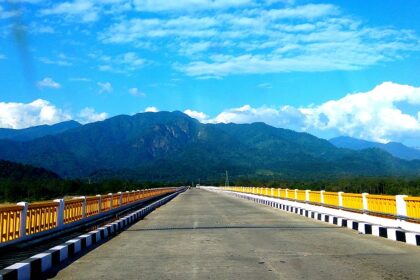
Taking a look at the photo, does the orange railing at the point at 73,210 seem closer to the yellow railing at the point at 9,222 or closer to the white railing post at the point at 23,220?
the white railing post at the point at 23,220

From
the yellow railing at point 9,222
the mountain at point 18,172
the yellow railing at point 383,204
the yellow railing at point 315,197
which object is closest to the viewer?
the yellow railing at point 9,222

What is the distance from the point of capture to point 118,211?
24.0m

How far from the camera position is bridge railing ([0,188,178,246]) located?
1091cm

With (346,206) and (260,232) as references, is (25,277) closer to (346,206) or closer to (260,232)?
(260,232)

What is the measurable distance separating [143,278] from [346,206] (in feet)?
45.6

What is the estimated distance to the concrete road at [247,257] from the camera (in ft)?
27.3

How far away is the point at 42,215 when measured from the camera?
13.2 m

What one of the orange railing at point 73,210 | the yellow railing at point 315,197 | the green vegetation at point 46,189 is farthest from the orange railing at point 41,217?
the green vegetation at point 46,189

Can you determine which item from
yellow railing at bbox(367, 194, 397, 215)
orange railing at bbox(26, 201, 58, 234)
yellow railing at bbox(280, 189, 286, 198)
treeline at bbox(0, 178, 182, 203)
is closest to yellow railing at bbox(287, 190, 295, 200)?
yellow railing at bbox(280, 189, 286, 198)

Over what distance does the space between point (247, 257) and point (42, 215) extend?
5.95 metres

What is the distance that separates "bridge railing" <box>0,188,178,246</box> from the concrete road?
1.75 m

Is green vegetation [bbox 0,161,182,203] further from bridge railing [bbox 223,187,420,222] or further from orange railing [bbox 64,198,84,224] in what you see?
orange railing [bbox 64,198,84,224]

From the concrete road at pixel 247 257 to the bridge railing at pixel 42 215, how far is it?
1.75 meters

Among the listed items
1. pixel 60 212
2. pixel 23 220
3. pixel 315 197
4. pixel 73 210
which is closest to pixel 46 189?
pixel 315 197
